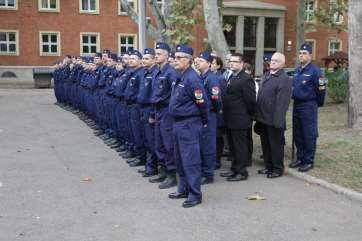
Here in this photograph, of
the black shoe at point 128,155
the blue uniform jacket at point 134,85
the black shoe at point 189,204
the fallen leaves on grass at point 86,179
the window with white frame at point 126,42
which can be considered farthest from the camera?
the window with white frame at point 126,42

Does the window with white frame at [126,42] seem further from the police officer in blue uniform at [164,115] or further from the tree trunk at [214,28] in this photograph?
the police officer in blue uniform at [164,115]

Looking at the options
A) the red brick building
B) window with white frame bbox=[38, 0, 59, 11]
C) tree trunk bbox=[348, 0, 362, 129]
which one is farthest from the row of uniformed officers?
window with white frame bbox=[38, 0, 59, 11]

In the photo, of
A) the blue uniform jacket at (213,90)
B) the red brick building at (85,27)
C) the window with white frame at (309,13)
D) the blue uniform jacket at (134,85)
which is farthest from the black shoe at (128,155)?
the red brick building at (85,27)

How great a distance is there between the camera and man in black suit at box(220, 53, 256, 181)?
8469 millimetres

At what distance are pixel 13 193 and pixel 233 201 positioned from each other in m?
3.04

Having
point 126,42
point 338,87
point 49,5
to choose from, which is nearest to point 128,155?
point 338,87

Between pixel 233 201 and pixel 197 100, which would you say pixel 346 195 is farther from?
pixel 197 100

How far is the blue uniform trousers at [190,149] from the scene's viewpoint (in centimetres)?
691

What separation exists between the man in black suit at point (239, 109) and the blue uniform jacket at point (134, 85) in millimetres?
1691

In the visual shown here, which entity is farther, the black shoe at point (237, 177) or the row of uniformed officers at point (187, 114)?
the black shoe at point (237, 177)

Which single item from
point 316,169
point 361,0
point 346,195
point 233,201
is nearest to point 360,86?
point 361,0

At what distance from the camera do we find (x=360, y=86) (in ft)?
38.5

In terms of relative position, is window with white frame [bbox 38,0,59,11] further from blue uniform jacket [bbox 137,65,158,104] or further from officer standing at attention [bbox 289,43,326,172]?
officer standing at attention [bbox 289,43,326,172]

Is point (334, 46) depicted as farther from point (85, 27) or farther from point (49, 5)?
point (49, 5)
